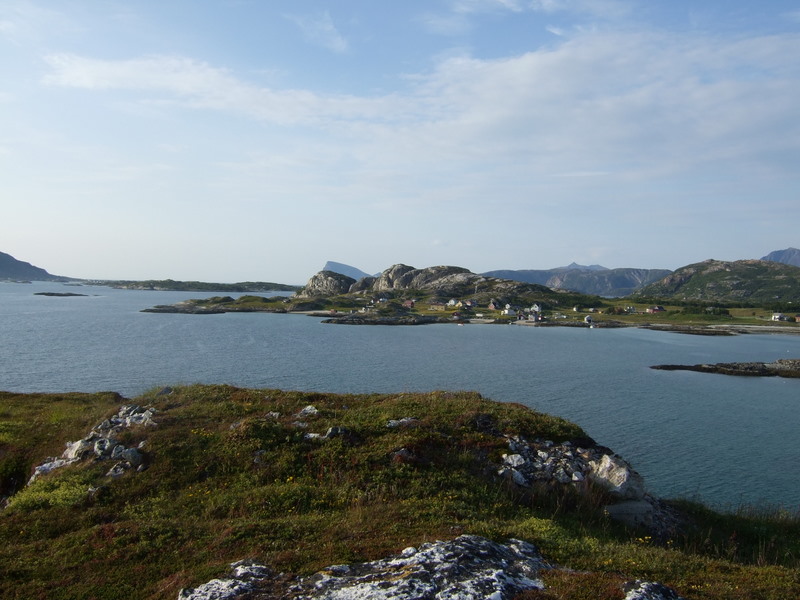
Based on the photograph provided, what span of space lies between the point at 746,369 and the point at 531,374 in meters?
42.9

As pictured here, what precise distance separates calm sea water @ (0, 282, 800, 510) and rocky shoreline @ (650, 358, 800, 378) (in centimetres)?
405

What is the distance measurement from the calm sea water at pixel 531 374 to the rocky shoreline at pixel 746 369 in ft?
13.3

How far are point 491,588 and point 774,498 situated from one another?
32.6m

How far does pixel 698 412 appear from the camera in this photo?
58750 millimetres

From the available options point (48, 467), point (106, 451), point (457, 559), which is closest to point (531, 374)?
point (106, 451)

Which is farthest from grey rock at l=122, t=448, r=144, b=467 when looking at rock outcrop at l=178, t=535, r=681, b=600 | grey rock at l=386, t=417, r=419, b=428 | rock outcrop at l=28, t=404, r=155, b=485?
grey rock at l=386, t=417, r=419, b=428

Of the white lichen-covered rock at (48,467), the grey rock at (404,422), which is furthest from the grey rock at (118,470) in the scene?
the grey rock at (404,422)

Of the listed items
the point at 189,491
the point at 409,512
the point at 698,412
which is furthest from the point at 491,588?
the point at 698,412

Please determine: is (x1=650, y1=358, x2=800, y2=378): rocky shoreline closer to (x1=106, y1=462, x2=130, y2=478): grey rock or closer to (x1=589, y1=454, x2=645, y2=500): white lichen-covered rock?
(x1=589, y1=454, x2=645, y2=500): white lichen-covered rock

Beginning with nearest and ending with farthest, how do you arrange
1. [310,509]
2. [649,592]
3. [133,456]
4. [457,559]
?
1. [649,592]
2. [457,559]
3. [310,509]
4. [133,456]

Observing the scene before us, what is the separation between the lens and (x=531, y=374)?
257 feet

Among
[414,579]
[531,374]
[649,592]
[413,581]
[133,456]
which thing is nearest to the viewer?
[649,592]

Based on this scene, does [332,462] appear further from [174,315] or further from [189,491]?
[174,315]

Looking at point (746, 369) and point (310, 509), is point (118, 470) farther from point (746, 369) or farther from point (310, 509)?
point (746, 369)
